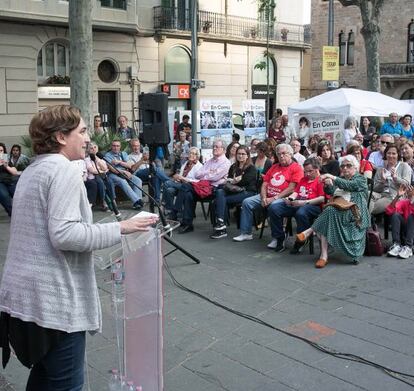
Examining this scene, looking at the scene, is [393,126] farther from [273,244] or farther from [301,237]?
[301,237]

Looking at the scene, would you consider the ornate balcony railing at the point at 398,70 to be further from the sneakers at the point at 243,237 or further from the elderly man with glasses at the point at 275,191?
the sneakers at the point at 243,237

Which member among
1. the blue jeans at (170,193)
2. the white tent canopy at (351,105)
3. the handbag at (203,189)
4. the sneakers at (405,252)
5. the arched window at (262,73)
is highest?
the arched window at (262,73)

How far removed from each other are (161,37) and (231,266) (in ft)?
64.1

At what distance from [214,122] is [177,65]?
1103 centimetres

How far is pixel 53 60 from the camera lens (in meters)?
21.4

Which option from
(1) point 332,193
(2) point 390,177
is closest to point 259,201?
(1) point 332,193

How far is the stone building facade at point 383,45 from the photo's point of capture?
125ft

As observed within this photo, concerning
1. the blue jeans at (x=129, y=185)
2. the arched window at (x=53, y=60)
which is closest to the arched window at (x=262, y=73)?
the arched window at (x=53, y=60)

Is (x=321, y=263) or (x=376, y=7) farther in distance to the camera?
(x=376, y=7)

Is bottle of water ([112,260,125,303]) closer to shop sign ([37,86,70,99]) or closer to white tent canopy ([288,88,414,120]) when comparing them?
white tent canopy ([288,88,414,120])

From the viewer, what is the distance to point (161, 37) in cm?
2441

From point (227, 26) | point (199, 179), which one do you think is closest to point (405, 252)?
point (199, 179)

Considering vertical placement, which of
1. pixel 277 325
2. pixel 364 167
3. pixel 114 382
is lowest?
pixel 277 325

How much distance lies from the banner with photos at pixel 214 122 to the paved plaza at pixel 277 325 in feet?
26.8
